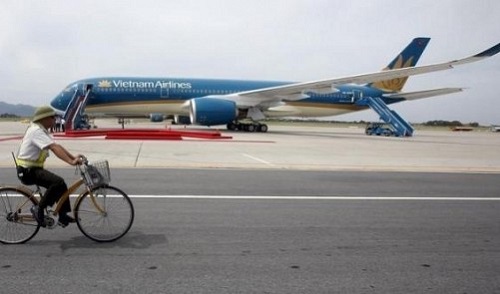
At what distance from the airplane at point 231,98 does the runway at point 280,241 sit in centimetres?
1780

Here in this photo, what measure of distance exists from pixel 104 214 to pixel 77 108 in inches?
996

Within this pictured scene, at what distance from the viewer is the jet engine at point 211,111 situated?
96.2 ft

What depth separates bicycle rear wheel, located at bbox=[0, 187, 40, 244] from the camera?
17.9 feet

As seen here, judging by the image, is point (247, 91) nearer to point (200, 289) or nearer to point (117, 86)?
point (117, 86)

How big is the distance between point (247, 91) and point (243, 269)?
29.0m

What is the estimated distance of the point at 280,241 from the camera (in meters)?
5.79

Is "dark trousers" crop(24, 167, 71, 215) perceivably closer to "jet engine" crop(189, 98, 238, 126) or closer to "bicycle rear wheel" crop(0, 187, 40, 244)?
"bicycle rear wheel" crop(0, 187, 40, 244)

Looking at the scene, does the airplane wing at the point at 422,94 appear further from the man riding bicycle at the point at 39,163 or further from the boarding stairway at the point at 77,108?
the man riding bicycle at the point at 39,163

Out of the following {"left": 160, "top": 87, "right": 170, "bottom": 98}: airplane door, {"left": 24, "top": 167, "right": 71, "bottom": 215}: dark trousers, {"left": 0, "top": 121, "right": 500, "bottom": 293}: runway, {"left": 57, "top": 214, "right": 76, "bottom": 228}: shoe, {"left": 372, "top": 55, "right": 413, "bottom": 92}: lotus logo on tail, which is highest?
{"left": 372, "top": 55, "right": 413, "bottom": 92}: lotus logo on tail

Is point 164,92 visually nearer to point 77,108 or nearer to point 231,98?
point 231,98

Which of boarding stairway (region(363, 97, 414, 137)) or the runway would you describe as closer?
the runway

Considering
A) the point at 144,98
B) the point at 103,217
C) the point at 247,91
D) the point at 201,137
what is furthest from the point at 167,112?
the point at 103,217

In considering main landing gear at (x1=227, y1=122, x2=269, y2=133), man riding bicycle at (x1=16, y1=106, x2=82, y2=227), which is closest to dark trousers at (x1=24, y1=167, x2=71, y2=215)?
man riding bicycle at (x1=16, y1=106, x2=82, y2=227)

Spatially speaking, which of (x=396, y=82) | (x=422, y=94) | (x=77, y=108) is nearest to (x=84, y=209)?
(x=77, y=108)
